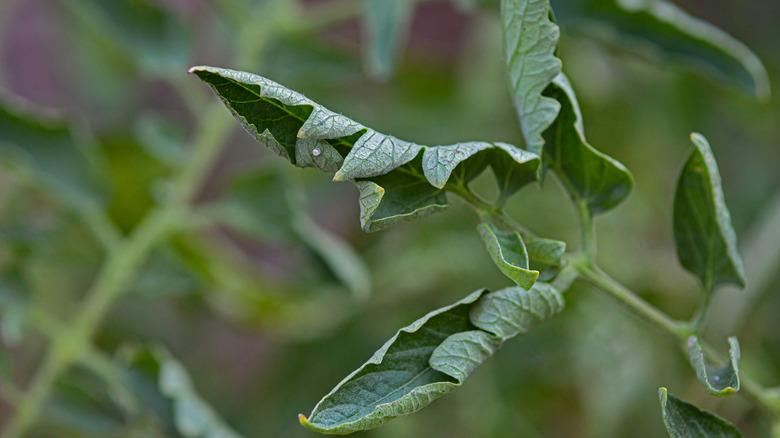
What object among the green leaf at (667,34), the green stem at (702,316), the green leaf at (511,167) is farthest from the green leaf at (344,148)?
the green leaf at (667,34)

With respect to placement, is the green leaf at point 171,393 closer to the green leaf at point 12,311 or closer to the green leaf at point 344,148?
the green leaf at point 12,311

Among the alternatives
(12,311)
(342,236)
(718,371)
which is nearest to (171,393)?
(12,311)

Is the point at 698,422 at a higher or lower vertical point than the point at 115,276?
lower

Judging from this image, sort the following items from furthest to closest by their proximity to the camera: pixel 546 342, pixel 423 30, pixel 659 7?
pixel 423 30
pixel 546 342
pixel 659 7

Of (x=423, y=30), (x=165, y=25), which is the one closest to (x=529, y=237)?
(x=165, y=25)

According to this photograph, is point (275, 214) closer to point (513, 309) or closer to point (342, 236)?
point (513, 309)

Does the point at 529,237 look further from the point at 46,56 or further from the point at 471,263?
the point at 46,56
